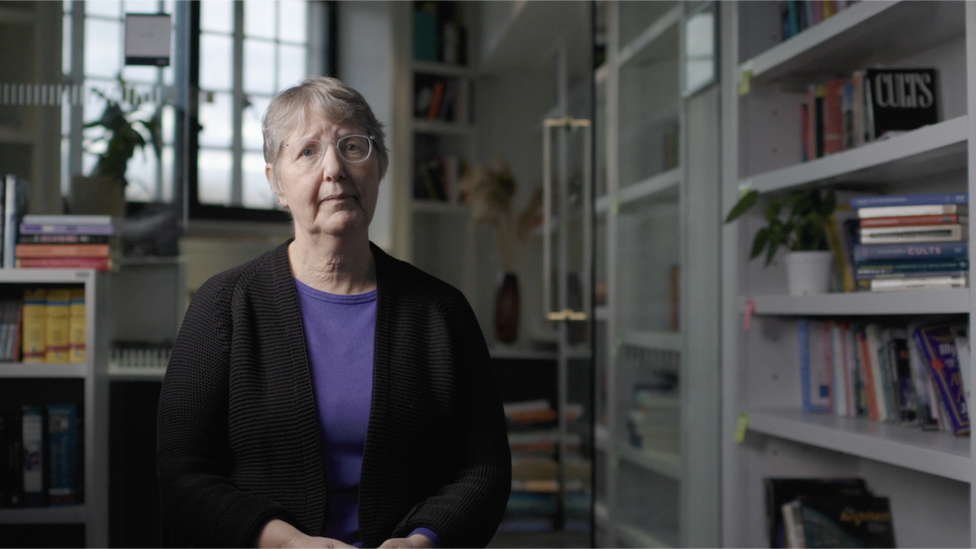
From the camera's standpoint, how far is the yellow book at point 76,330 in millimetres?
1951

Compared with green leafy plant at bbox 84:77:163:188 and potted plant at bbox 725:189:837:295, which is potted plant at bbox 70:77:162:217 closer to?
green leafy plant at bbox 84:77:163:188

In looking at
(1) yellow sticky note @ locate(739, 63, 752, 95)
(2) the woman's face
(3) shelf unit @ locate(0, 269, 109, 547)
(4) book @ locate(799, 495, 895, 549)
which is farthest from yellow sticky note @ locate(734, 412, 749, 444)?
(3) shelf unit @ locate(0, 269, 109, 547)

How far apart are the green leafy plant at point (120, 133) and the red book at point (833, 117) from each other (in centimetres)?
179

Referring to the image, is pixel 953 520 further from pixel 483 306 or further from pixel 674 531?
pixel 483 306

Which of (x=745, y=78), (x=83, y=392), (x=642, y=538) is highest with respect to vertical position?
(x=745, y=78)

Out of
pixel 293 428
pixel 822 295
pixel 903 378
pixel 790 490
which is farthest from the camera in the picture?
pixel 790 490

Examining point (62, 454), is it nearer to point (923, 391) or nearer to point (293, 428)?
point (293, 428)

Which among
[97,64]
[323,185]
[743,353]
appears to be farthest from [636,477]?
[97,64]

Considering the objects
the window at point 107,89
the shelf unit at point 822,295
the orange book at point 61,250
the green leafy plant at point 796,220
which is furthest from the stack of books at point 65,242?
the shelf unit at point 822,295

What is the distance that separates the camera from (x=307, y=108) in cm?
136

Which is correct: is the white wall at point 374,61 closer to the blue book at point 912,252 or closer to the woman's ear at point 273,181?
the woman's ear at point 273,181

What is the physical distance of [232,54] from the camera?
2.31m

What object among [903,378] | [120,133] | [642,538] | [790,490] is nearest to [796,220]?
[903,378]

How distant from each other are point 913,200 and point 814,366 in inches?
25.4
